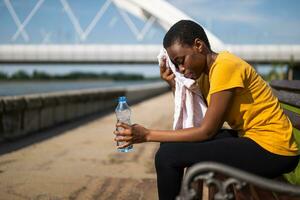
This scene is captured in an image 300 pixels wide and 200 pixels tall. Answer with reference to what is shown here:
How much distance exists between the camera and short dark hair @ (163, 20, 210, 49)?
241 centimetres

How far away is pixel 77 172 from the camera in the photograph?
516 centimetres

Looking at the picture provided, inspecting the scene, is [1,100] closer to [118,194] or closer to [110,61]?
[118,194]

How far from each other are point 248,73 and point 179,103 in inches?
21.9

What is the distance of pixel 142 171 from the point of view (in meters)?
5.27

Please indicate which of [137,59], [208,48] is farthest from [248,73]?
[137,59]

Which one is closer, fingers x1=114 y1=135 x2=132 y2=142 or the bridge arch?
fingers x1=114 y1=135 x2=132 y2=142

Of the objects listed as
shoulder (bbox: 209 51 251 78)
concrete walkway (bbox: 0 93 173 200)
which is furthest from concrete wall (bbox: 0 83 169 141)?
shoulder (bbox: 209 51 251 78)

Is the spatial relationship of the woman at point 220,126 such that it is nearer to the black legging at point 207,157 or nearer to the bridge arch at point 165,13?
the black legging at point 207,157

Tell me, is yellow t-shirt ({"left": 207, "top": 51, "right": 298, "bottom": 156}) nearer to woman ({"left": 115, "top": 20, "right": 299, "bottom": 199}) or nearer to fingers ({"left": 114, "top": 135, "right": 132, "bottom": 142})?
woman ({"left": 115, "top": 20, "right": 299, "bottom": 199})

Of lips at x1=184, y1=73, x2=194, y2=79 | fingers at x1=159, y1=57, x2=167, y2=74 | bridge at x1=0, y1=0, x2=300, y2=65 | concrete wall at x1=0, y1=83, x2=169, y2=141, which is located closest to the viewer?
lips at x1=184, y1=73, x2=194, y2=79

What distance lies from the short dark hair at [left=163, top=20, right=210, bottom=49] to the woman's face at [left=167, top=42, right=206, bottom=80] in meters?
0.03

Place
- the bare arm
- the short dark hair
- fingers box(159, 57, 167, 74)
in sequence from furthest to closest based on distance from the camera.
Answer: fingers box(159, 57, 167, 74) → the short dark hair → the bare arm

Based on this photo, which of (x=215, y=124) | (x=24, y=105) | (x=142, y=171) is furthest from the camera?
(x=24, y=105)

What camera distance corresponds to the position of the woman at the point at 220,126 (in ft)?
7.57
